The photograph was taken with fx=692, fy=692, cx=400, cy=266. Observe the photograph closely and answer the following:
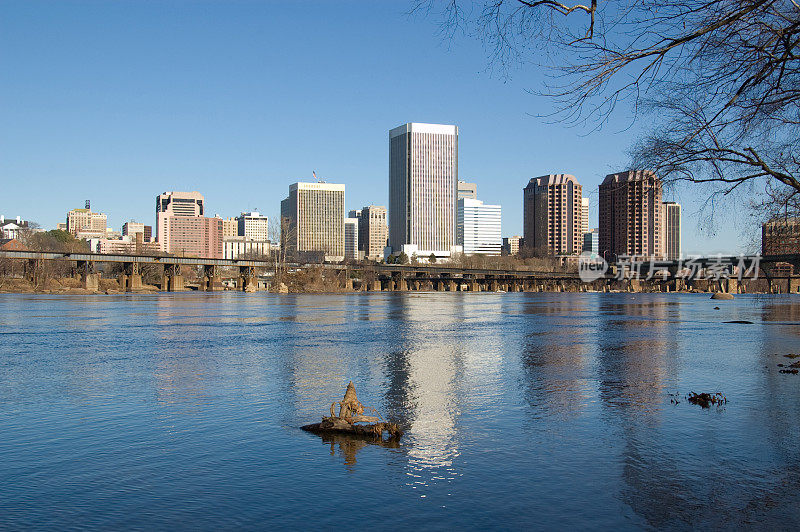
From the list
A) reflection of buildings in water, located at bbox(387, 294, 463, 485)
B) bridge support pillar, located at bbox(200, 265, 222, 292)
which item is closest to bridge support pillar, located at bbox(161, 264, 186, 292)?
bridge support pillar, located at bbox(200, 265, 222, 292)

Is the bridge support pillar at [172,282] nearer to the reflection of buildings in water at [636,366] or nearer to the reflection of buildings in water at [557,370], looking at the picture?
the reflection of buildings in water at [557,370]

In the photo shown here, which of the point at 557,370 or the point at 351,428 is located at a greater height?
the point at 351,428

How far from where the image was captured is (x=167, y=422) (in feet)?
50.6

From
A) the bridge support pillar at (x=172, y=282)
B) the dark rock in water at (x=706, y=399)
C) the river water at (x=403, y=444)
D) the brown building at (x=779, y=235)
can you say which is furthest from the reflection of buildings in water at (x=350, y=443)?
the bridge support pillar at (x=172, y=282)

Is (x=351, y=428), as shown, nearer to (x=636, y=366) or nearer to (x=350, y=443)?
(x=350, y=443)

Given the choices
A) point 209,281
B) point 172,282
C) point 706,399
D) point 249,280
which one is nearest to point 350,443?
point 706,399

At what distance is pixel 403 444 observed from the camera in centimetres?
1355

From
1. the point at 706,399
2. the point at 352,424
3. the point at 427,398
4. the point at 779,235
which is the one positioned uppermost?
the point at 779,235

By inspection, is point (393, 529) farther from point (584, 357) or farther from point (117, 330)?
point (117, 330)

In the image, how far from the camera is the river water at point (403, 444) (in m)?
9.86

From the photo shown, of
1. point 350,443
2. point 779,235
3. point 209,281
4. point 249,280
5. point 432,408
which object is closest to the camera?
point 350,443

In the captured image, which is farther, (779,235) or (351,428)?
(779,235)

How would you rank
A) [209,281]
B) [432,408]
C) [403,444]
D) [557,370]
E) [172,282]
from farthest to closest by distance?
[209,281] → [172,282] → [557,370] → [432,408] → [403,444]

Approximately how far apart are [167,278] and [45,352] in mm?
142053
